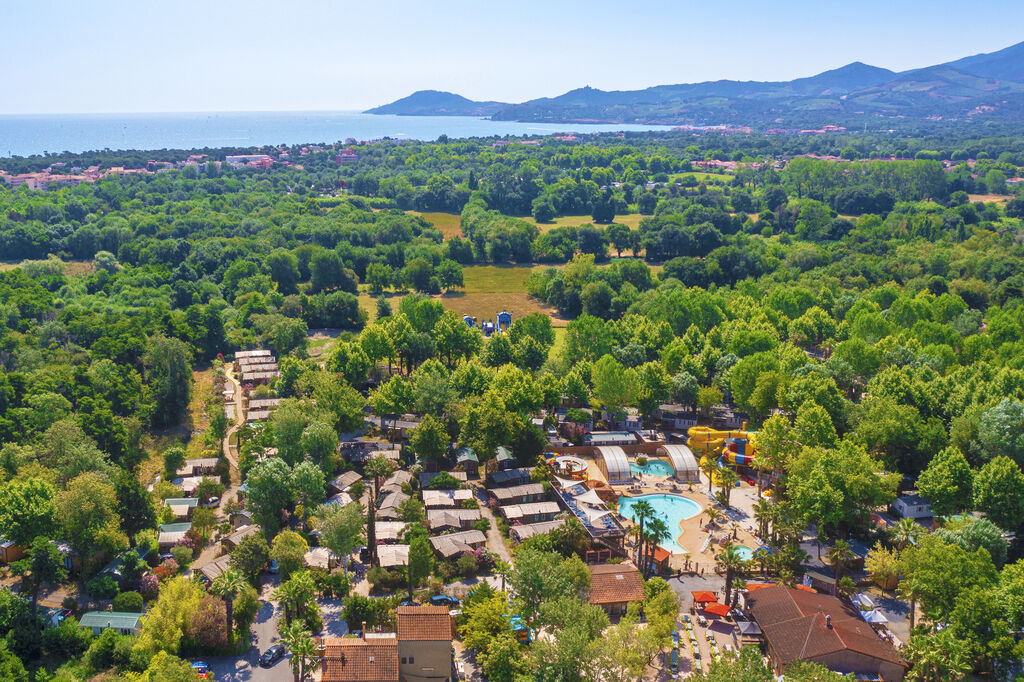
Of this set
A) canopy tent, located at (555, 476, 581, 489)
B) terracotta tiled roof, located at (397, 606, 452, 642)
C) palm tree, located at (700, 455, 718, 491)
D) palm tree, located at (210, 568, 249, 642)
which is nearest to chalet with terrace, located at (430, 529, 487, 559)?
terracotta tiled roof, located at (397, 606, 452, 642)

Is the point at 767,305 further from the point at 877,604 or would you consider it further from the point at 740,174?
the point at 740,174

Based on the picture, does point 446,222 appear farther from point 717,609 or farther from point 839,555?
point 717,609

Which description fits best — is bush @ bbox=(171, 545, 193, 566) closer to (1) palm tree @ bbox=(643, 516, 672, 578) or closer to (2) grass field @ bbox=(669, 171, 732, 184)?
(1) palm tree @ bbox=(643, 516, 672, 578)

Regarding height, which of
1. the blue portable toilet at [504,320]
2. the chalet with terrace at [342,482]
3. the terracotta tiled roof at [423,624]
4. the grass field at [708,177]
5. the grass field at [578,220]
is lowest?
the chalet with terrace at [342,482]

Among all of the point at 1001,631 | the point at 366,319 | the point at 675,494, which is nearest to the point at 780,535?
the point at 675,494

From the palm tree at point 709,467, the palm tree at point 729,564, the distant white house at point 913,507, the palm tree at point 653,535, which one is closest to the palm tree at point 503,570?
the palm tree at point 653,535

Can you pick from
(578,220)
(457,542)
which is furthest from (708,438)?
(578,220)

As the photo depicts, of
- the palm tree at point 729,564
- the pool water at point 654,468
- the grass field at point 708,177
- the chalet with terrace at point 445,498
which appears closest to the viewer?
the palm tree at point 729,564

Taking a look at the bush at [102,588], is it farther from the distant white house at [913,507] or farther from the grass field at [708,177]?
the grass field at [708,177]
